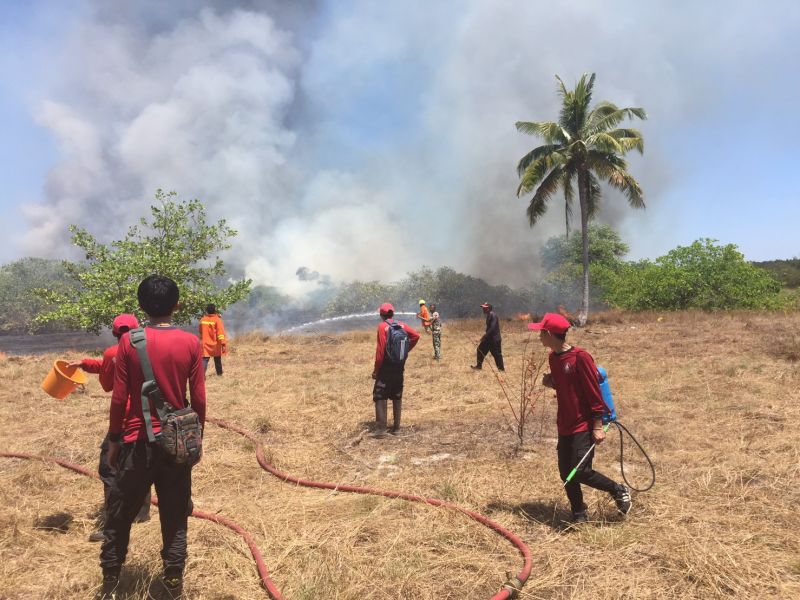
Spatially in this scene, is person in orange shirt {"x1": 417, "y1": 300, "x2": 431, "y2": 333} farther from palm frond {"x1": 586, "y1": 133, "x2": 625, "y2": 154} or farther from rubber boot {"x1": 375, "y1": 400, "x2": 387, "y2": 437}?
palm frond {"x1": 586, "y1": 133, "x2": 625, "y2": 154}

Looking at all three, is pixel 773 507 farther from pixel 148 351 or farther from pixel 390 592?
pixel 148 351

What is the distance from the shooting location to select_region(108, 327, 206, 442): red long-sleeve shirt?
2.68m

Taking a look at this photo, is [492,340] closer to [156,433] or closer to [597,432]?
[597,432]

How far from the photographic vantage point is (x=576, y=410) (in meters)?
3.82

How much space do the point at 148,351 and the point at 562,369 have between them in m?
2.74

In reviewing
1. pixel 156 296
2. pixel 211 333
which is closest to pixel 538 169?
pixel 211 333

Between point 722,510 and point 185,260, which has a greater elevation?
point 185,260

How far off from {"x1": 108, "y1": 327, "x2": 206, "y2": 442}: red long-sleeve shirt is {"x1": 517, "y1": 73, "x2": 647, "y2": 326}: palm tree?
21308 mm

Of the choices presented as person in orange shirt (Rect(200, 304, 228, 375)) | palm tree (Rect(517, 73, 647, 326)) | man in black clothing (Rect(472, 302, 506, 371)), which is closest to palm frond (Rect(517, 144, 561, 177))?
palm tree (Rect(517, 73, 647, 326))

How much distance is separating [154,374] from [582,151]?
22.3 m

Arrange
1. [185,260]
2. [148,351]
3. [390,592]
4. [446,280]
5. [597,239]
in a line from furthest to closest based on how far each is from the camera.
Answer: [597,239] → [446,280] → [185,260] → [390,592] → [148,351]

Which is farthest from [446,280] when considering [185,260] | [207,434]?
[207,434]

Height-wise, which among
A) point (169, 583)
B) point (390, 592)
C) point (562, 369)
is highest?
point (562, 369)

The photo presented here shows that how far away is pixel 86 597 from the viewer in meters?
3.03
